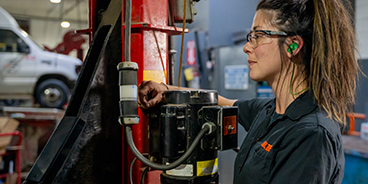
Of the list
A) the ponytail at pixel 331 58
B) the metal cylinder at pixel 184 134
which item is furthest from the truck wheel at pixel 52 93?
the ponytail at pixel 331 58

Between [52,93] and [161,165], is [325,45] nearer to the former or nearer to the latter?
[161,165]

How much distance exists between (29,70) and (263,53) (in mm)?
5565

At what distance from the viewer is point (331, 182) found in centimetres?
95

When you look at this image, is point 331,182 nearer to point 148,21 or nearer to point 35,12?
point 148,21

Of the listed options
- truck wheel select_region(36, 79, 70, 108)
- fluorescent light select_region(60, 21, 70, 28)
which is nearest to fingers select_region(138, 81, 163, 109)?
truck wheel select_region(36, 79, 70, 108)

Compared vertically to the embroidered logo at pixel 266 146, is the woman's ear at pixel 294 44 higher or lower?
higher

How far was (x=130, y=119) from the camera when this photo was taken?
894 millimetres

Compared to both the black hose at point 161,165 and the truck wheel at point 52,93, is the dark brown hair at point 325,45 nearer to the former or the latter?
the black hose at point 161,165

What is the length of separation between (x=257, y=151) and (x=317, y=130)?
0.24 m

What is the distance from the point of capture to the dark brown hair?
1.01 m

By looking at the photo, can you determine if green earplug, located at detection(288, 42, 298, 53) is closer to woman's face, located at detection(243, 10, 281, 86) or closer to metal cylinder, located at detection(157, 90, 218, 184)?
woman's face, located at detection(243, 10, 281, 86)

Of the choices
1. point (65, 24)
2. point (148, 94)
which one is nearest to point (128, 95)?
point (148, 94)

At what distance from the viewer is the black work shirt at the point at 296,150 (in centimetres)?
85

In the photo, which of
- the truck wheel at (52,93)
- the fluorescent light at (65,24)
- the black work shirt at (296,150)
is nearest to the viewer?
the black work shirt at (296,150)
